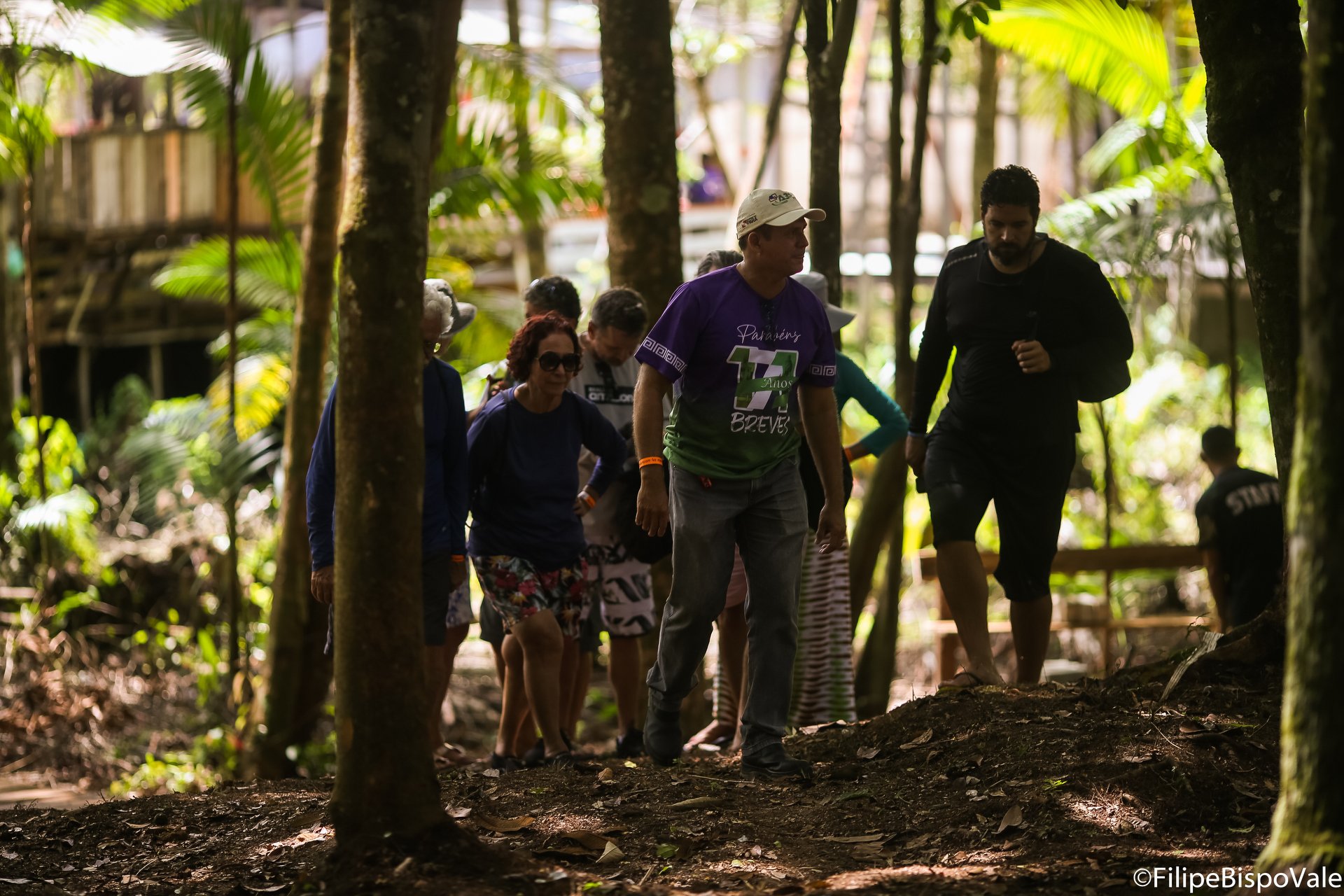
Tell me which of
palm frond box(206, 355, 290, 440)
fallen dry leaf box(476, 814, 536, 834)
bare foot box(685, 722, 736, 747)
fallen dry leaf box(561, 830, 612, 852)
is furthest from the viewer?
palm frond box(206, 355, 290, 440)

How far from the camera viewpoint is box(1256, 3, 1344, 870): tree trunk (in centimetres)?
290

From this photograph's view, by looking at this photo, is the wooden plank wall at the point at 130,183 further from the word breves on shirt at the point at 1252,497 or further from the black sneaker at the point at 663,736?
the black sneaker at the point at 663,736

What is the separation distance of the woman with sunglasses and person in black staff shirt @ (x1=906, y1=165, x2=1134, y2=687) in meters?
1.52

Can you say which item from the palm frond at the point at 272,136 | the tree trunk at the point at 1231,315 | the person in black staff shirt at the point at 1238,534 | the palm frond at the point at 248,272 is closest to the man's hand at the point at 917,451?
the person in black staff shirt at the point at 1238,534

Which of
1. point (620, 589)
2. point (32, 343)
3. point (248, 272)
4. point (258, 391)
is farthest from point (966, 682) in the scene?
point (248, 272)

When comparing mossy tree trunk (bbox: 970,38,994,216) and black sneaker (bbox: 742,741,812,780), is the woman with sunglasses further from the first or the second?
mossy tree trunk (bbox: 970,38,994,216)

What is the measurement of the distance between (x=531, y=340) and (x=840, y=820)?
236cm

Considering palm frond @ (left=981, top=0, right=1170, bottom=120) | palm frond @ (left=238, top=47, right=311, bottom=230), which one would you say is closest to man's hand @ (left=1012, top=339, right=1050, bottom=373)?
palm frond @ (left=238, top=47, right=311, bottom=230)

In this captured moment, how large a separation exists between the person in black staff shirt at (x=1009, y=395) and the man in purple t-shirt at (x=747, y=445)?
0.85 m

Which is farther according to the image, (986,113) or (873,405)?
(986,113)

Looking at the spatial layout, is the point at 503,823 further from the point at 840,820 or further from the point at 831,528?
the point at 831,528

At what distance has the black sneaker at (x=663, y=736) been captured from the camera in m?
5.41

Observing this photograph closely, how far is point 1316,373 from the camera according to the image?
293cm

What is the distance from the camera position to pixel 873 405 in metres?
6.65
